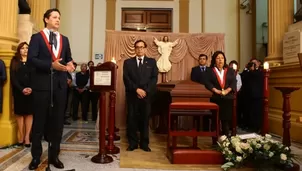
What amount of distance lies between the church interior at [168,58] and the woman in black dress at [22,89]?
0.43 ft

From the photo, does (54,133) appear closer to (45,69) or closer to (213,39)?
(45,69)

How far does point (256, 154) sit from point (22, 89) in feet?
9.29

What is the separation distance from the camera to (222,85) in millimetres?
4254

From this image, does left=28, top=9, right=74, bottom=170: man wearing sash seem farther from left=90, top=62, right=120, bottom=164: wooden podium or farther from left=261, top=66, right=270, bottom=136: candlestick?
left=261, top=66, right=270, bottom=136: candlestick

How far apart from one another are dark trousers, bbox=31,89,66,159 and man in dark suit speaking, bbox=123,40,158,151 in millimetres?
1062


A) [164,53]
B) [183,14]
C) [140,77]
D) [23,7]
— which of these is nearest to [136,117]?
[140,77]

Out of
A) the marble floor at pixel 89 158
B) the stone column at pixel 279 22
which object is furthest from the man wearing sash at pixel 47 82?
the stone column at pixel 279 22

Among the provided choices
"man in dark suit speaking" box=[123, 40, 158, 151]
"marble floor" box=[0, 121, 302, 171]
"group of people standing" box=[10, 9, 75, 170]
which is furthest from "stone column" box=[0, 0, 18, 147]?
"man in dark suit speaking" box=[123, 40, 158, 151]

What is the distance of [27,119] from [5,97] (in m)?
0.43

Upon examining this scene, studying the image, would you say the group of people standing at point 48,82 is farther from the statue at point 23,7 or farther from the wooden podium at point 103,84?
the statue at point 23,7

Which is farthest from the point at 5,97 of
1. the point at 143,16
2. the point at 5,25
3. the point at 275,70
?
the point at 143,16

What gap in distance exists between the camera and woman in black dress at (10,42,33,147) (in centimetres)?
377

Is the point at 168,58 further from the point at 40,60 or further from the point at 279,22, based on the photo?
the point at 40,60

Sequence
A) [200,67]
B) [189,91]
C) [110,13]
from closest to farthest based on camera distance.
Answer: [189,91], [200,67], [110,13]
